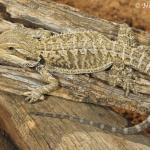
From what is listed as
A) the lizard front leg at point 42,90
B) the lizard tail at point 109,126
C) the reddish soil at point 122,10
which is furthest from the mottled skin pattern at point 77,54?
the reddish soil at point 122,10

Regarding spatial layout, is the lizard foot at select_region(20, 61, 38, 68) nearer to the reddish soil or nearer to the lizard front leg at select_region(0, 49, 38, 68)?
the lizard front leg at select_region(0, 49, 38, 68)

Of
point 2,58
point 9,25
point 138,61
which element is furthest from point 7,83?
point 138,61

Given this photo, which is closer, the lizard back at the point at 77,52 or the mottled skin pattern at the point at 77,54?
the mottled skin pattern at the point at 77,54

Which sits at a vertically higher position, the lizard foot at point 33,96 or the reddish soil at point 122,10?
the reddish soil at point 122,10

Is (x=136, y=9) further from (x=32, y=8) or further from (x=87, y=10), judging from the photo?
(x=32, y=8)

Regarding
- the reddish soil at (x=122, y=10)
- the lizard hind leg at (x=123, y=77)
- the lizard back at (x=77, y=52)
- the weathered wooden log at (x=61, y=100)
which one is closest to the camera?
the weathered wooden log at (x=61, y=100)

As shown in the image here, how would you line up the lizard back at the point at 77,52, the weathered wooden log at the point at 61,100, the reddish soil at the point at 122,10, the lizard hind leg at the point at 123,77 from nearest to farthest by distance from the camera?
the weathered wooden log at the point at 61,100 < the lizard hind leg at the point at 123,77 < the lizard back at the point at 77,52 < the reddish soil at the point at 122,10

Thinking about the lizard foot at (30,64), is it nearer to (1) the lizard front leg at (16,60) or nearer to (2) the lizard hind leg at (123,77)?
(1) the lizard front leg at (16,60)
